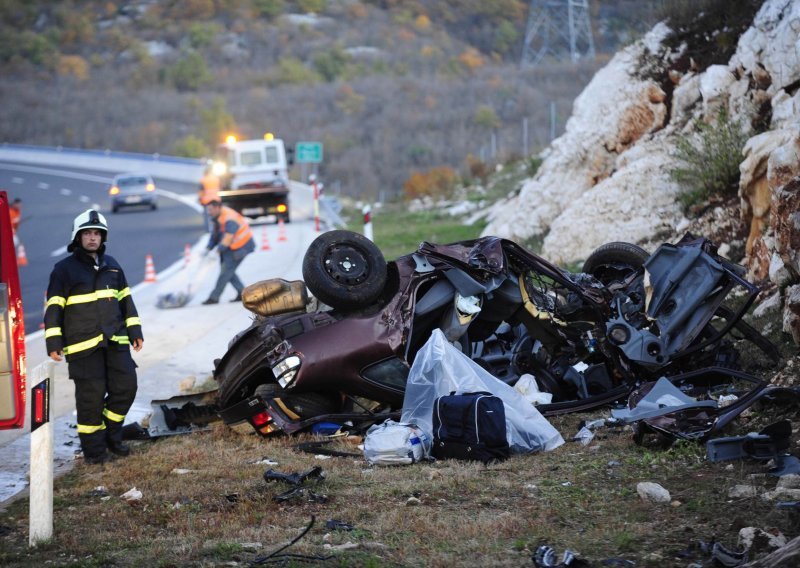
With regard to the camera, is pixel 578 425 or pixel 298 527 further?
pixel 578 425

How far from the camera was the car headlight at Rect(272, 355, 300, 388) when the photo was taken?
26.5 ft

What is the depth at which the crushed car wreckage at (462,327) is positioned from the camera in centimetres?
825

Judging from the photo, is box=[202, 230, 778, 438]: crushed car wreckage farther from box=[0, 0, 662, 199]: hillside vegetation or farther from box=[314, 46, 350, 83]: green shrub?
box=[314, 46, 350, 83]: green shrub

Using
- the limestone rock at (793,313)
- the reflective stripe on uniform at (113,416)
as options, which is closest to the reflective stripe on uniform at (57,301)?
the reflective stripe on uniform at (113,416)

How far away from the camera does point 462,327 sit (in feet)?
27.7

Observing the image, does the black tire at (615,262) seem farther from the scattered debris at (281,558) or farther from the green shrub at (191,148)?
the green shrub at (191,148)

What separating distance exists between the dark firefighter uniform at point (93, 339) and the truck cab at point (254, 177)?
23.1m

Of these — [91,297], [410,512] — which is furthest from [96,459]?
[410,512]

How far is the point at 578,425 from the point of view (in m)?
8.21

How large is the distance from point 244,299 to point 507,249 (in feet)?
6.93

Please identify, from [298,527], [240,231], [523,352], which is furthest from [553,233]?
[298,527]

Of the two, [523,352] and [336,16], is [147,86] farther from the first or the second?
[523,352]

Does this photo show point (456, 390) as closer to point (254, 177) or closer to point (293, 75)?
point (254, 177)

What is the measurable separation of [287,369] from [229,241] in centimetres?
894
